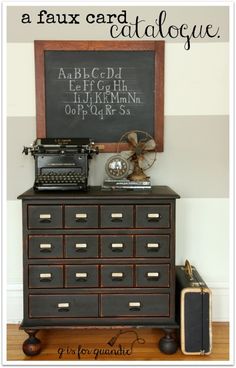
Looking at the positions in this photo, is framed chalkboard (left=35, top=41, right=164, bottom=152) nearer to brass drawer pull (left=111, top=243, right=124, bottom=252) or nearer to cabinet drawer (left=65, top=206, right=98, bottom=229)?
cabinet drawer (left=65, top=206, right=98, bottom=229)

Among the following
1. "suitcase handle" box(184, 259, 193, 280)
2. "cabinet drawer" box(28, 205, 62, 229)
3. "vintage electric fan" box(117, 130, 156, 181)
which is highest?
"vintage electric fan" box(117, 130, 156, 181)

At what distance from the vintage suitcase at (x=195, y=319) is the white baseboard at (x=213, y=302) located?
63cm

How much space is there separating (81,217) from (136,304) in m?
0.77

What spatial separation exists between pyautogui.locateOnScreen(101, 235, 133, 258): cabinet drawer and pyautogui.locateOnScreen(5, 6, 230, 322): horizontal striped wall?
2.45ft

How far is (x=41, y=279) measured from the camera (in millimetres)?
3057

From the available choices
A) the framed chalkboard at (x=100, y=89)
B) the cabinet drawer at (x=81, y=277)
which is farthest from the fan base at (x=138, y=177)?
the cabinet drawer at (x=81, y=277)

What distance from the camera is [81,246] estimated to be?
9.97 feet

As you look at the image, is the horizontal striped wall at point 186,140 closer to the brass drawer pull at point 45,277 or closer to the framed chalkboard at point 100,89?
the framed chalkboard at point 100,89

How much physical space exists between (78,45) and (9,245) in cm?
Answer: 185

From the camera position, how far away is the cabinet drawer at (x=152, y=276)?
3.06m

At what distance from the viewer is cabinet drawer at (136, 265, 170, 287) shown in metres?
3.06

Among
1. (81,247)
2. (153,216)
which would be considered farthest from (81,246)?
(153,216)

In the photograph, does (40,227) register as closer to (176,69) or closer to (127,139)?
(127,139)

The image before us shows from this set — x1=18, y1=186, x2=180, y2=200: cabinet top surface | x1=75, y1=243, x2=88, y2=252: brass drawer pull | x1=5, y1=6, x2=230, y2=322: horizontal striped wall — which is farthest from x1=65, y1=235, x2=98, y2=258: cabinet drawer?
x1=5, y1=6, x2=230, y2=322: horizontal striped wall
